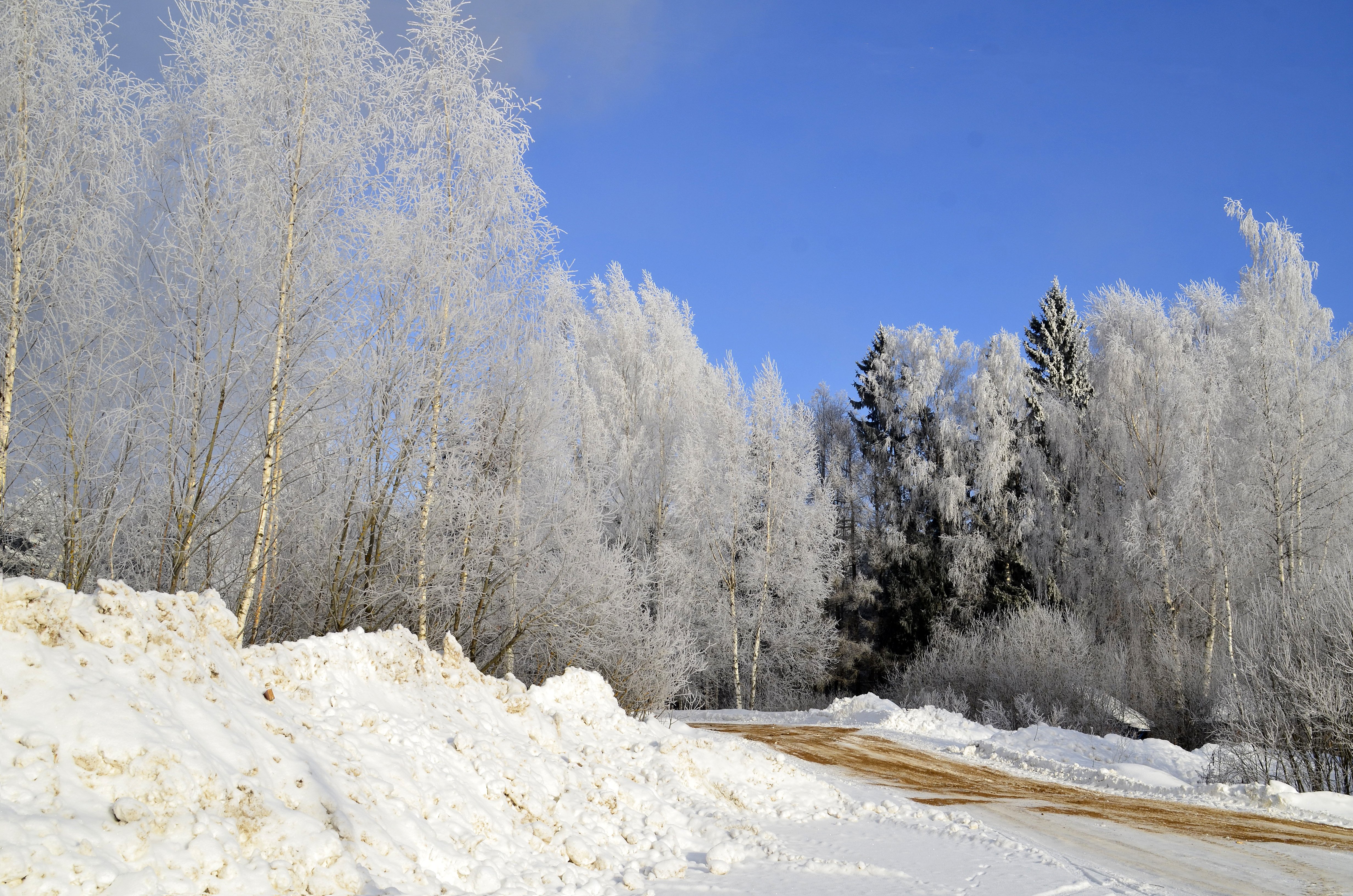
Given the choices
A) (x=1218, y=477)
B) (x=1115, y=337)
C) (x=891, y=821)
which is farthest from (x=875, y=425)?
(x=891, y=821)

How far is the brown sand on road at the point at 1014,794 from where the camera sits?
27.6 ft

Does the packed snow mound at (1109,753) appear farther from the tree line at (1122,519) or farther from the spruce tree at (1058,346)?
Result: the spruce tree at (1058,346)

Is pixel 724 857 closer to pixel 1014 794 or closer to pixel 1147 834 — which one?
pixel 1147 834

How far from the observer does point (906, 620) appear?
31.3m

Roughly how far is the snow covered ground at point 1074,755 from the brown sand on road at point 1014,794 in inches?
21.3

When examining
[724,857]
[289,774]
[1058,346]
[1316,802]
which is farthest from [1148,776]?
[1058,346]

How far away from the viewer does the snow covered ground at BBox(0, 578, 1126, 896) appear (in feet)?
12.0

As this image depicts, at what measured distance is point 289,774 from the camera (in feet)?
15.2

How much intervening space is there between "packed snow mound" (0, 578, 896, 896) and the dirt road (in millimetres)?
2683

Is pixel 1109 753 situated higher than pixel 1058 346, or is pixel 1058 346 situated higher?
pixel 1058 346

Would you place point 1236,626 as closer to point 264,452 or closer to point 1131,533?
point 1131,533

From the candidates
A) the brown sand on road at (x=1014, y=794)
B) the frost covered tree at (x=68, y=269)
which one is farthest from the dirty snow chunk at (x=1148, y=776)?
the frost covered tree at (x=68, y=269)

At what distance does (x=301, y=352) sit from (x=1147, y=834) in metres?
9.54

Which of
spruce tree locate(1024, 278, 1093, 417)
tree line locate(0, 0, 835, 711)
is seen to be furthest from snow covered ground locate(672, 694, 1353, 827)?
spruce tree locate(1024, 278, 1093, 417)
